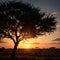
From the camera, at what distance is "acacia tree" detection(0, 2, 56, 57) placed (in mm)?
62844

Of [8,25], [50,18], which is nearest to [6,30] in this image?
[8,25]

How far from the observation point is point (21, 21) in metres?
63.1

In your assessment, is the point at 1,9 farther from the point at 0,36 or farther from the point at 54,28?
the point at 54,28

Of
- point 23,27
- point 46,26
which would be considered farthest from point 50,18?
point 23,27

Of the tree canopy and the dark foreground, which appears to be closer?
the dark foreground

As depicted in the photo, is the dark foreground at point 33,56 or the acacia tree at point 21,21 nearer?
the dark foreground at point 33,56

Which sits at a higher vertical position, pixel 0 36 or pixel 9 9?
pixel 9 9

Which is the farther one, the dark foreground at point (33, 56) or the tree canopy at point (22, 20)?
the tree canopy at point (22, 20)

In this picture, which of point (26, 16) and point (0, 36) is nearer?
point (26, 16)

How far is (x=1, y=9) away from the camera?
64.4 m

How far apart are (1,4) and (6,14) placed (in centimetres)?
252

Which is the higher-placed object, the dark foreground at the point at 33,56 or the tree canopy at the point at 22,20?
the tree canopy at the point at 22,20

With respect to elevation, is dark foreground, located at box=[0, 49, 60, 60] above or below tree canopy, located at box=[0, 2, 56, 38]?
below

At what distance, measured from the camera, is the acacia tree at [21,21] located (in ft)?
206
